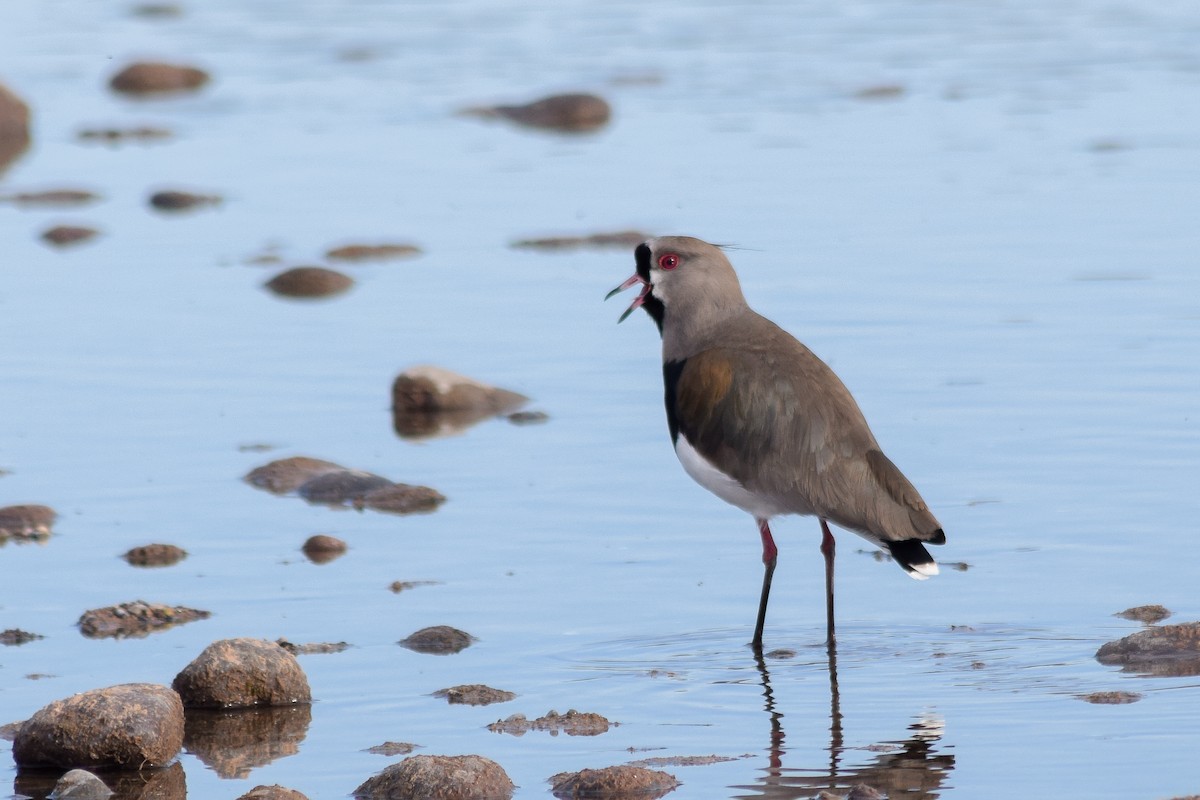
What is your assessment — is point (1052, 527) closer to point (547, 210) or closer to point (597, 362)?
point (597, 362)

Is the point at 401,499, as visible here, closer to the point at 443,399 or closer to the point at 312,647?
the point at 443,399

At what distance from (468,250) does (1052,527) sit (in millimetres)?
9191

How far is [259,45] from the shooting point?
119 ft

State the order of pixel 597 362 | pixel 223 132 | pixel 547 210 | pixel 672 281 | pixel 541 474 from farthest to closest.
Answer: pixel 223 132, pixel 547 210, pixel 597 362, pixel 541 474, pixel 672 281

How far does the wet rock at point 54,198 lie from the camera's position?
75.6 ft

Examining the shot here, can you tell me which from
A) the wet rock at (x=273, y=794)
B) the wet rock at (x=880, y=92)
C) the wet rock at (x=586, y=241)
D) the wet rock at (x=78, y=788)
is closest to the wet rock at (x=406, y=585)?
the wet rock at (x=78, y=788)

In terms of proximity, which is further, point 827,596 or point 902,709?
point 827,596

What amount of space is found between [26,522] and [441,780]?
16.0 ft

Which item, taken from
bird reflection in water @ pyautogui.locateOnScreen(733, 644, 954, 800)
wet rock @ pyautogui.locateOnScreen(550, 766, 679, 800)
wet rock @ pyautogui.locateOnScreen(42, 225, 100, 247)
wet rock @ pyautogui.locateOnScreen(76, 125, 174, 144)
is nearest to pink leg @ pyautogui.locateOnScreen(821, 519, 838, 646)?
bird reflection in water @ pyautogui.locateOnScreen(733, 644, 954, 800)

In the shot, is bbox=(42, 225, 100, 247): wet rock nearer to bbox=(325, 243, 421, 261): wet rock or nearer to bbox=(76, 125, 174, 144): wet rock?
bbox=(325, 243, 421, 261): wet rock

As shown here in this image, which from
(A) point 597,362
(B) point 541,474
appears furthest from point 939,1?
(B) point 541,474

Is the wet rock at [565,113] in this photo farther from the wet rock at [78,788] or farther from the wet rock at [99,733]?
the wet rock at [78,788]

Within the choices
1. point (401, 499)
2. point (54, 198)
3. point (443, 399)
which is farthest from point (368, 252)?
point (401, 499)

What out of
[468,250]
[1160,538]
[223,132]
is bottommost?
[1160,538]
